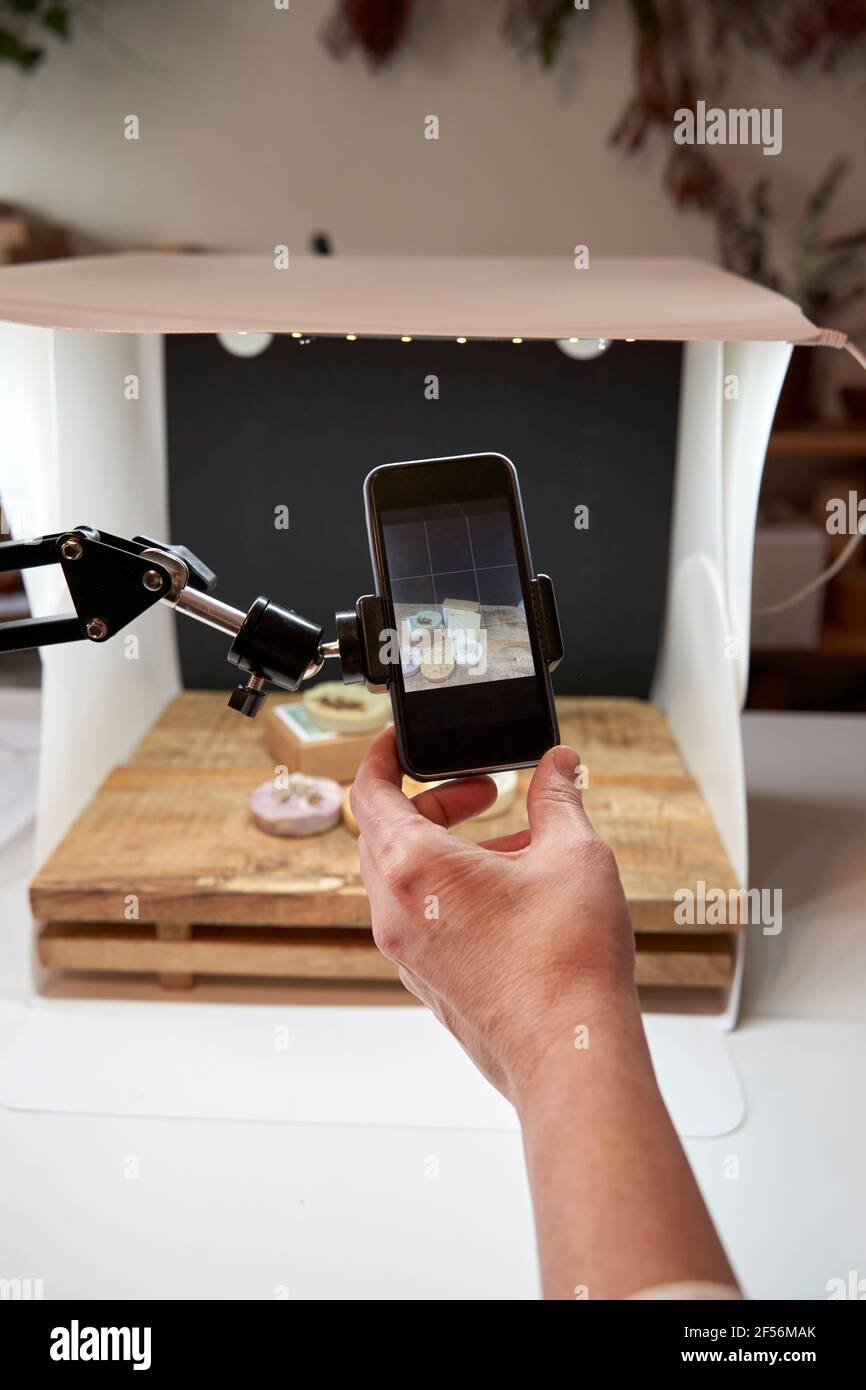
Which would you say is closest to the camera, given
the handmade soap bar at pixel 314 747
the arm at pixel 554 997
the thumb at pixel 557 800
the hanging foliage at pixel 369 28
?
the arm at pixel 554 997

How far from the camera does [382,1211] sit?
2.35 feet

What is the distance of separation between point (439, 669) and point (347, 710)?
24.4 inches

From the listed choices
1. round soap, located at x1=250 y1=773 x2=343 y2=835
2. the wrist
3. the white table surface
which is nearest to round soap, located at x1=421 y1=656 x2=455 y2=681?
the wrist

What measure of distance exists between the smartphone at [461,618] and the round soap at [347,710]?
1.88ft

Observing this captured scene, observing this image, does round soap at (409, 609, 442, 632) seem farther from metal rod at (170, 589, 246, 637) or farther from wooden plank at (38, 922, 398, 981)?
wooden plank at (38, 922, 398, 981)

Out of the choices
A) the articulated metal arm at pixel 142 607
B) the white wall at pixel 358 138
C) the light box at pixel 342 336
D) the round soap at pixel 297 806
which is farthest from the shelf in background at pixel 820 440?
the articulated metal arm at pixel 142 607

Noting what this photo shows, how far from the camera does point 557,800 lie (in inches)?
21.3

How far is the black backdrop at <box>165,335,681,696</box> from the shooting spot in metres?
0.78

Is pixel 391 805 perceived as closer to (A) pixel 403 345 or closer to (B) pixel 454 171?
(A) pixel 403 345

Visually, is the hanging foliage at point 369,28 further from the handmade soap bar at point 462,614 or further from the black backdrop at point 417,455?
the handmade soap bar at point 462,614

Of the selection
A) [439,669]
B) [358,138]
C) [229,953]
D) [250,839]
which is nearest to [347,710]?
[250,839]

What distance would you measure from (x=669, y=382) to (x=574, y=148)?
127 centimetres

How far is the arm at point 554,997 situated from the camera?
1.32ft
